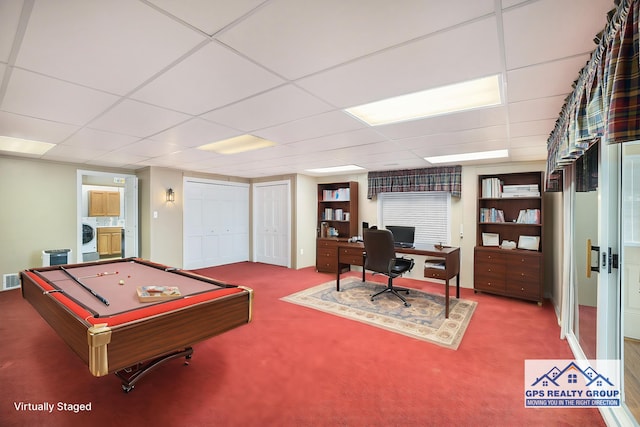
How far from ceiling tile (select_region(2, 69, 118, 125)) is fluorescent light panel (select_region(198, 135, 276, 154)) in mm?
1529

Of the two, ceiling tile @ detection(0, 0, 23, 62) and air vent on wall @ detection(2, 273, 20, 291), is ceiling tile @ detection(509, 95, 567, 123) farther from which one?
air vent on wall @ detection(2, 273, 20, 291)

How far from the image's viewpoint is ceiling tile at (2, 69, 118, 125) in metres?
1.90

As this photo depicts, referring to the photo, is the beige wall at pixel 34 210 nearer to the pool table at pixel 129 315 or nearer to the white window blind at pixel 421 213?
the pool table at pixel 129 315

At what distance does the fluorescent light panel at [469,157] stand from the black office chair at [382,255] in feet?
5.06

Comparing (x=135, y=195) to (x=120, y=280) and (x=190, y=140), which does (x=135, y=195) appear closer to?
(x=190, y=140)

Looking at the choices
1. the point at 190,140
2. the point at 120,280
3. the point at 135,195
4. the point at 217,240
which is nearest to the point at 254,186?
the point at 217,240

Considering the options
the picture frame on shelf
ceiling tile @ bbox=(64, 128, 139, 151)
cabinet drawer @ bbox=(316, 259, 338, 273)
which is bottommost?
cabinet drawer @ bbox=(316, 259, 338, 273)

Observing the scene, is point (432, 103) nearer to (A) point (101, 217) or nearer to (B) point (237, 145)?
(B) point (237, 145)

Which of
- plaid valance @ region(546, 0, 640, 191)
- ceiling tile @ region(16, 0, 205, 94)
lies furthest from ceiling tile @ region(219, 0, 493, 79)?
plaid valance @ region(546, 0, 640, 191)

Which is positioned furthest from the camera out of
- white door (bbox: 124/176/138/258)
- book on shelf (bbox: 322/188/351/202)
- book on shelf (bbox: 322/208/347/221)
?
book on shelf (bbox: 322/208/347/221)

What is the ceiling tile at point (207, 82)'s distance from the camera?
5.25ft

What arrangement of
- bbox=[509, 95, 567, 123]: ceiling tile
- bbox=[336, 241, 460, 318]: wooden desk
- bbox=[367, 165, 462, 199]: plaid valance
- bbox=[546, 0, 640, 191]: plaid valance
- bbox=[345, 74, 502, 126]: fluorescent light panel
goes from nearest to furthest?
bbox=[546, 0, 640, 191]: plaid valance < bbox=[509, 95, 567, 123]: ceiling tile < bbox=[345, 74, 502, 126]: fluorescent light panel < bbox=[336, 241, 460, 318]: wooden desk < bbox=[367, 165, 462, 199]: plaid valance

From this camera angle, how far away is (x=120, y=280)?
256 cm

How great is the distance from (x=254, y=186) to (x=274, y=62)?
5.88 metres
